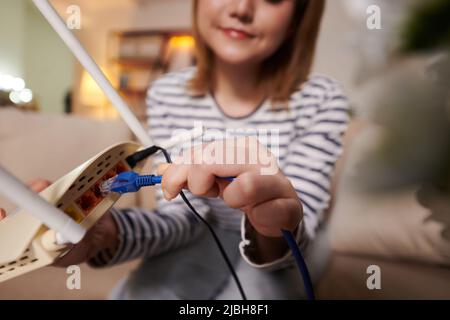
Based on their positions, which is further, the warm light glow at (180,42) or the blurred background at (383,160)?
the warm light glow at (180,42)

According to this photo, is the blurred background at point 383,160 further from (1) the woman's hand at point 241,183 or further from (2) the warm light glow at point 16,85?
(1) the woman's hand at point 241,183

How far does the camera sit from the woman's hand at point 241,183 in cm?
23

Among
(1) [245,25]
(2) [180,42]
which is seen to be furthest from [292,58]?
(2) [180,42]

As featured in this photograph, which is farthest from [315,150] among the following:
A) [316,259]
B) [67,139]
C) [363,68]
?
[363,68]

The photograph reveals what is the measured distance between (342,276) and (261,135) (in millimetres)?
325

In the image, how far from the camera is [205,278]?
1.71 ft

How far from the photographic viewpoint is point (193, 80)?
0.67 meters

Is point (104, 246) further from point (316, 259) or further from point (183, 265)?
point (316, 259)

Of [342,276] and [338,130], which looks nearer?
[338,130]

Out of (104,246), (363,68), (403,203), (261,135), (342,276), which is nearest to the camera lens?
(104,246)

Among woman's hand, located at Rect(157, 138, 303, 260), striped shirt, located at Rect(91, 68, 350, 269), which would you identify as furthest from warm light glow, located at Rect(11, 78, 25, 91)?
woman's hand, located at Rect(157, 138, 303, 260)

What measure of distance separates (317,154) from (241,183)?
0.30 m

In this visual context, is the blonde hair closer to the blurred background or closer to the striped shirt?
the striped shirt

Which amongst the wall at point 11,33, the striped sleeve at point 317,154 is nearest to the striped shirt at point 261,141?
the striped sleeve at point 317,154
